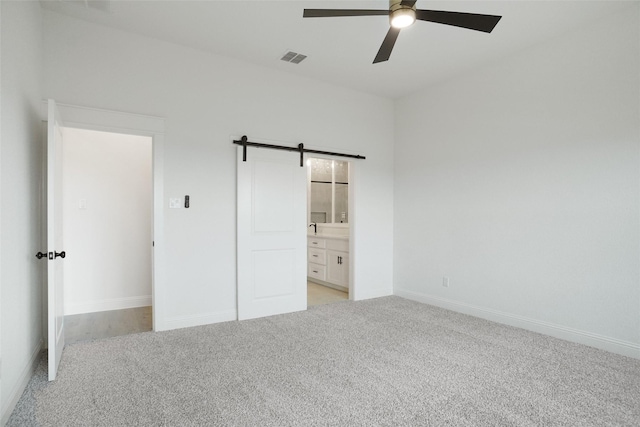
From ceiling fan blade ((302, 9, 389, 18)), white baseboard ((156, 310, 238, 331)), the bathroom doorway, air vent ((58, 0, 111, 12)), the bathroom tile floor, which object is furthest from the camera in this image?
the bathroom doorway

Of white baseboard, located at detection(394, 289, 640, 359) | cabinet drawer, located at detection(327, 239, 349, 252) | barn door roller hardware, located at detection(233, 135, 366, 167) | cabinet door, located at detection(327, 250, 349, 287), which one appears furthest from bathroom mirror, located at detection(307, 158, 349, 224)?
white baseboard, located at detection(394, 289, 640, 359)

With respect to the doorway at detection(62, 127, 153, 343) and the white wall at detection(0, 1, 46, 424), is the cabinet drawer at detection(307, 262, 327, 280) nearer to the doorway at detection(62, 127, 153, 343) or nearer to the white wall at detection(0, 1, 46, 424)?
the doorway at detection(62, 127, 153, 343)

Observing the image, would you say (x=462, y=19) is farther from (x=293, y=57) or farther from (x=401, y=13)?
(x=293, y=57)

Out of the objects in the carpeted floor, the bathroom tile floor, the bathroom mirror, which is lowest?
the bathroom tile floor

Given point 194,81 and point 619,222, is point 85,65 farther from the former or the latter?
point 619,222

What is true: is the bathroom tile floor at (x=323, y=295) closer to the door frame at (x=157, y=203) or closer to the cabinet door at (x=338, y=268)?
the cabinet door at (x=338, y=268)

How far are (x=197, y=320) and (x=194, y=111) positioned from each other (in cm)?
217

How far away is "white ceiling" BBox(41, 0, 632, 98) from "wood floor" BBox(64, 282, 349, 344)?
9.52 ft

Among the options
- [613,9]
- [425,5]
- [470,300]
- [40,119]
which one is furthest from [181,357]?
[613,9]

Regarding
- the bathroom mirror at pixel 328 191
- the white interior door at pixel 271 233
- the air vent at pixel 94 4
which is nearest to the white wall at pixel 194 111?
the white interior door at pixel 271 233

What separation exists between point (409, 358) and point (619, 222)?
2.12 m

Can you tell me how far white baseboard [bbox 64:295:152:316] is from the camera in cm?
411

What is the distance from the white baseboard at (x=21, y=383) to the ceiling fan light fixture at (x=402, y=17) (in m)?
3.19

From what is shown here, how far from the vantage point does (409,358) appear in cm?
280
